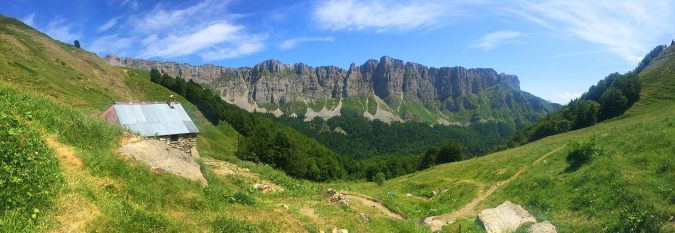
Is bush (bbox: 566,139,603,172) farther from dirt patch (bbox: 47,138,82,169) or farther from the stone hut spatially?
the stone hut

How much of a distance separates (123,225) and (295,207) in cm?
1082

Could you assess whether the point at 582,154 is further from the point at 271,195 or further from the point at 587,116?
the point at 587,116

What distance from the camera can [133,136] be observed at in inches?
835

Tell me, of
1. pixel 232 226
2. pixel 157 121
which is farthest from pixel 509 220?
pixel 157 121

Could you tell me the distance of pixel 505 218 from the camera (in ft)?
72.2

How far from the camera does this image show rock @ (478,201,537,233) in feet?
69.6

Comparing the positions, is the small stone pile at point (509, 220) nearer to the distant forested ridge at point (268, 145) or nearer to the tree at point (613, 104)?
the distant forested ridge at point (268, 145)

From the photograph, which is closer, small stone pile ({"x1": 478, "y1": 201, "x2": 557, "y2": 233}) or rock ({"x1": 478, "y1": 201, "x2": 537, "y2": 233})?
small stone pile ({"x1": 478, "y1": 201, "x2": 557, "y2": 233})

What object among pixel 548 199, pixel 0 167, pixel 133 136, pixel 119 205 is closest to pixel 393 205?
pixel 548 199

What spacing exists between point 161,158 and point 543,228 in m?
20.3

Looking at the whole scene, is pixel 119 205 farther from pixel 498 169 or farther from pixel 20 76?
pixel 20 76

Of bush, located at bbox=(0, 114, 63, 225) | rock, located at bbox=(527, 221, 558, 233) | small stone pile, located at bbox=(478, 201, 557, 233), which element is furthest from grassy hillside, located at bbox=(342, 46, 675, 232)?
bush, located at bbox=(0, 114, 63, 225)

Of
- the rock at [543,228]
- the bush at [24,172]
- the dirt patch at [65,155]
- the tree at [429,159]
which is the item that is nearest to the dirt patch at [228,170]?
the dirt patch at [65,155]

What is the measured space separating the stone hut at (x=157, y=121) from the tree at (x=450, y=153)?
293 feet
